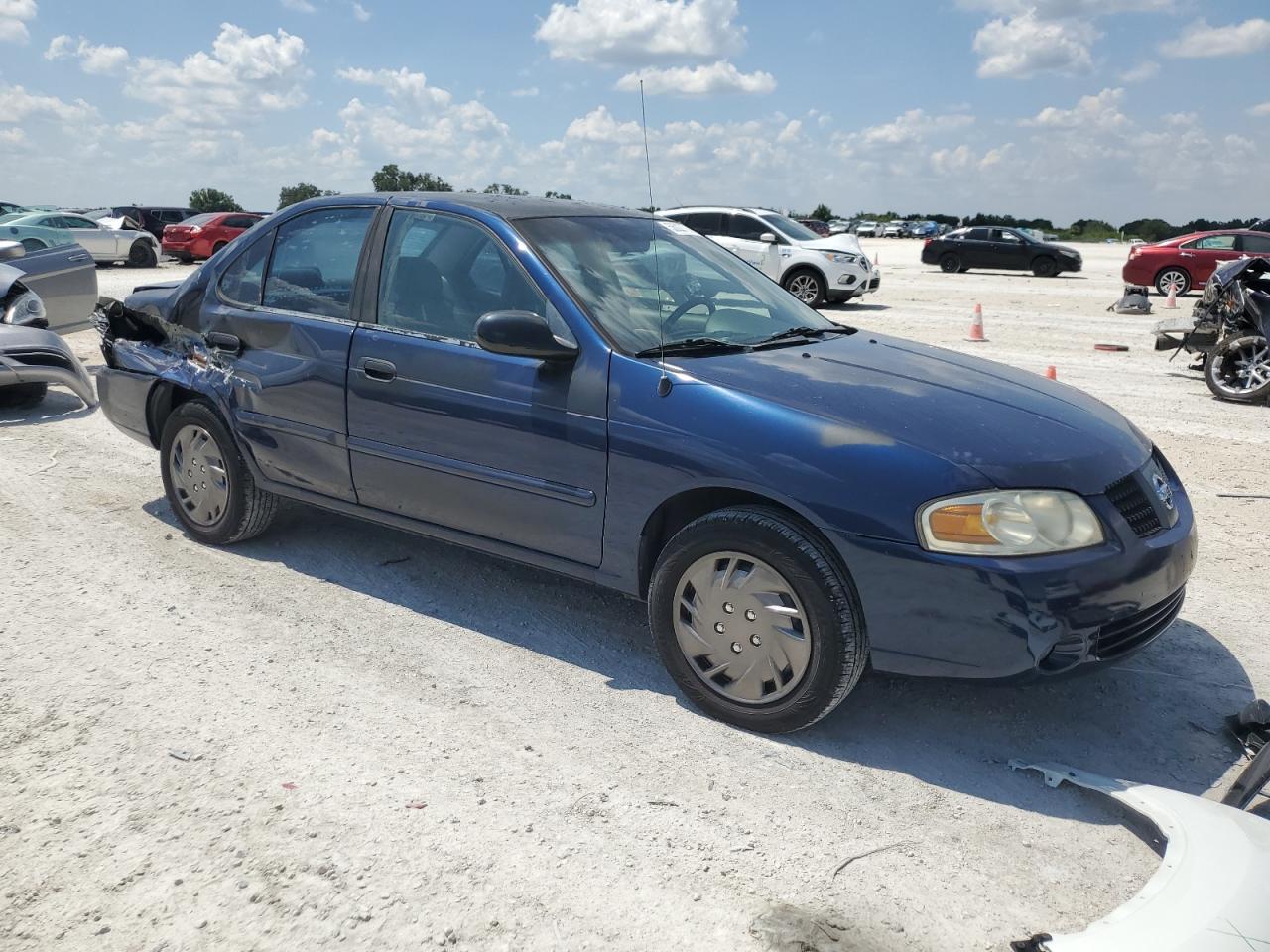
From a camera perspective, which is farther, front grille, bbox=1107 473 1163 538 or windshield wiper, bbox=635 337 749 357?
windshield wiper, bbox=635 337 749 357

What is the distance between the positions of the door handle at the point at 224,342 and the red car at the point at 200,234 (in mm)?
26315

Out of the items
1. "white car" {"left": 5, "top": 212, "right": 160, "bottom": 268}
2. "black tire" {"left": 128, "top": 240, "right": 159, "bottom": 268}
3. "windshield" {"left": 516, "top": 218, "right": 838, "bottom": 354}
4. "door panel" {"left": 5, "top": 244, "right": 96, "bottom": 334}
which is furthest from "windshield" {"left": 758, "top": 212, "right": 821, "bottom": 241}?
"black tire" {"left": 128, "top": 240, "right": 159, "bottom": 268}

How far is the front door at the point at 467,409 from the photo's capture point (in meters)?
3.83

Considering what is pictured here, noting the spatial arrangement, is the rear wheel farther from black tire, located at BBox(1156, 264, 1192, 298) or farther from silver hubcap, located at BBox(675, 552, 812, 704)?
silver hubcap, located at BBox(675, 552, 812, 704)

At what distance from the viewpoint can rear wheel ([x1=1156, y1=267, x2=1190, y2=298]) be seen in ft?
73.7

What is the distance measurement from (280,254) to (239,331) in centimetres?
40

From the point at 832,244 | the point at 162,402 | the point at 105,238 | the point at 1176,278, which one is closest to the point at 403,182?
the point at 162,402

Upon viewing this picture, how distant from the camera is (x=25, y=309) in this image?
8508 mm

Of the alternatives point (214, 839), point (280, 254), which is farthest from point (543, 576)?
point (214, 839)

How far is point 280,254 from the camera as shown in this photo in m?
4.94

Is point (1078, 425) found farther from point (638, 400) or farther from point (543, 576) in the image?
point (543, 576)

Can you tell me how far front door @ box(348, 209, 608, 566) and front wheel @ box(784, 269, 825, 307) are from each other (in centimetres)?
1392

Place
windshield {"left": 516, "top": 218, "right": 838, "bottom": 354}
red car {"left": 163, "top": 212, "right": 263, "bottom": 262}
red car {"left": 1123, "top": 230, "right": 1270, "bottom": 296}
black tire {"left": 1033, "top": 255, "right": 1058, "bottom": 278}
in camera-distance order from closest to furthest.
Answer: windshield {"left": 516, "top": 218, "right": 838, "bottom": 354} → red car {"left": 1123, "top": 230, "right": 1270, "bottom": 296} → red car {"left": 163, "top": 212, "right": 263, "bottom": 262} → black tire {"left": 1033, "top": 255, "right": 1058, "bottom": 278}

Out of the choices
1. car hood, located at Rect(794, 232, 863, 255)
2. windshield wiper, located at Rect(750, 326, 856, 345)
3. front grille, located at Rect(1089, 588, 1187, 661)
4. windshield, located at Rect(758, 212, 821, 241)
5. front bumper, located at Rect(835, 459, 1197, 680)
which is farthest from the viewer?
windshield, located at Rect(758, 212, 821, 241)
